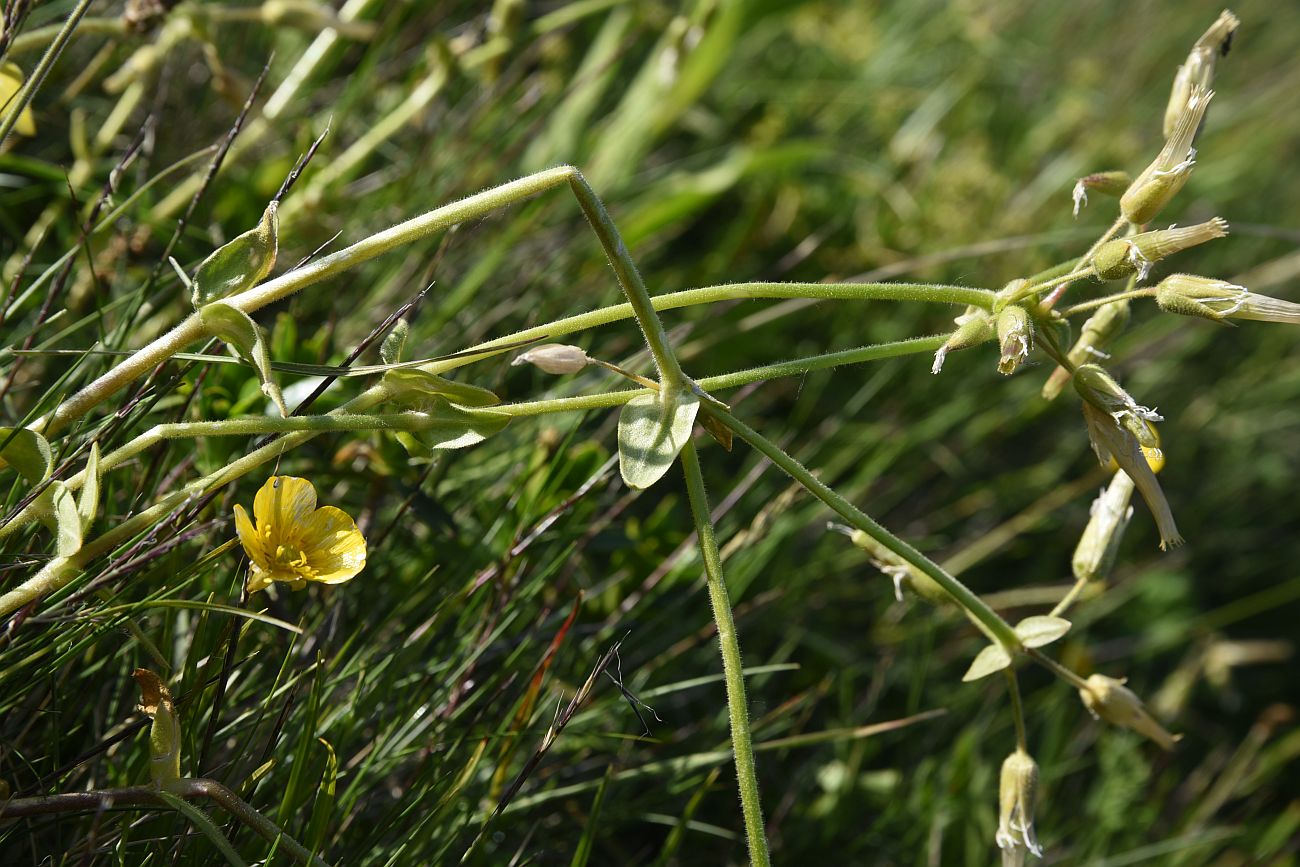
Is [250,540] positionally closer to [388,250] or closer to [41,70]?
[388,250]

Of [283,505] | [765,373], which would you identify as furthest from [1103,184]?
[283,505]

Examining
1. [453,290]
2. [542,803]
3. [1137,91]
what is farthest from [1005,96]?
[542,803]

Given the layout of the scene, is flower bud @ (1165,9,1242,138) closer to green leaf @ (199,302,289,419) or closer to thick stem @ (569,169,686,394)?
thick stem @ (569,169,686,394)

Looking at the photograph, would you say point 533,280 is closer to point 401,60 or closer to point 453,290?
point 453,290

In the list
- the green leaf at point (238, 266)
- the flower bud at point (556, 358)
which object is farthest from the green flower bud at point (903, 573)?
the green leaf at point (238, 266)

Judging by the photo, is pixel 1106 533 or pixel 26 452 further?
pixel 1106 533

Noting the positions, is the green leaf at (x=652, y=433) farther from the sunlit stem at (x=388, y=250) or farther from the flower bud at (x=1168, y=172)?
the flower bud at (x=1168, y=172)
